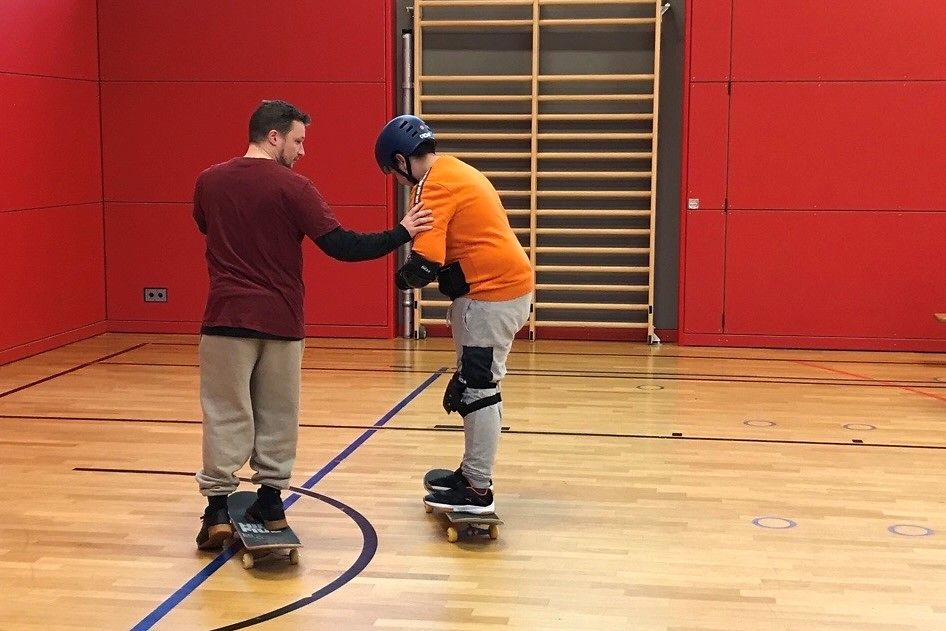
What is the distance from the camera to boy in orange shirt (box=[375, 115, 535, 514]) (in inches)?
149

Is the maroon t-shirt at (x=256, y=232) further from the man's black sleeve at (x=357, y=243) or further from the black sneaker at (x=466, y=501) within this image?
the black sneaker at (x=466, y=501)

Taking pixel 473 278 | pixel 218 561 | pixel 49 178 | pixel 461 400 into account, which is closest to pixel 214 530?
pixel 218 561

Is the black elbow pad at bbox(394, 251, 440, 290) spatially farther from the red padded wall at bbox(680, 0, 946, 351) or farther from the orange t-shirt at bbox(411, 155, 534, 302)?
the red padded wall at bbox(680, 0, 946, 351)

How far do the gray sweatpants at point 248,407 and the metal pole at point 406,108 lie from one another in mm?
4725

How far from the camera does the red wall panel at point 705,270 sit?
26.5ft

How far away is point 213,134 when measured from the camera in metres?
8.43

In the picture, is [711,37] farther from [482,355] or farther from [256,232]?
[256,232]

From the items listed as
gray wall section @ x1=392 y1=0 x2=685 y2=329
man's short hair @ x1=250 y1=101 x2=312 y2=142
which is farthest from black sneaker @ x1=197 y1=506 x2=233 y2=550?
gray wall section @ x1=392 y1=0 x2=685 y2=329

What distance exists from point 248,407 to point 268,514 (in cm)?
36

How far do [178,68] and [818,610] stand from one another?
659cm

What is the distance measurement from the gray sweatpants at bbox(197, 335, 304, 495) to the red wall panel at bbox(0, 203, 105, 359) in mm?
4228

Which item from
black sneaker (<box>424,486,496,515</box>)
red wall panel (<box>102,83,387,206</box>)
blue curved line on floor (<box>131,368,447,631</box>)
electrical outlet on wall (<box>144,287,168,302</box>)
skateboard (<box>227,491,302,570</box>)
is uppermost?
red wall panel (<box>102,83,387,206</box>)

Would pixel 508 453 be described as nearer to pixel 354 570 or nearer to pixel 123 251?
pixel 354 570

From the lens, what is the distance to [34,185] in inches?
301
